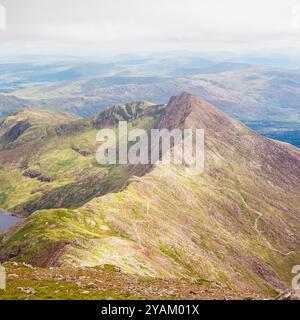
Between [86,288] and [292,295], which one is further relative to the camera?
[86,288]

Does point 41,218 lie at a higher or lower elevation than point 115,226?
higher

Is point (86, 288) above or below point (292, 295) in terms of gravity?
below

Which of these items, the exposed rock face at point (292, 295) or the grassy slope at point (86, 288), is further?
the grassy slope at point (86, 288)

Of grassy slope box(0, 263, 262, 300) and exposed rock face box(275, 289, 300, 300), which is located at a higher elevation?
exposed rock face box(275, 289, 300, 300)

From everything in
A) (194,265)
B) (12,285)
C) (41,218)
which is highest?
(12,285)

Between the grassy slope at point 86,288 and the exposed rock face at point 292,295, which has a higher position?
the exposed rock face at point 292,295

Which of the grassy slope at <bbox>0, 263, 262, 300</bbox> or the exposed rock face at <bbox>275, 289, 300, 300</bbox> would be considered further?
the grassy slope at <bbox>0, 263, 262, 300</bbox>
